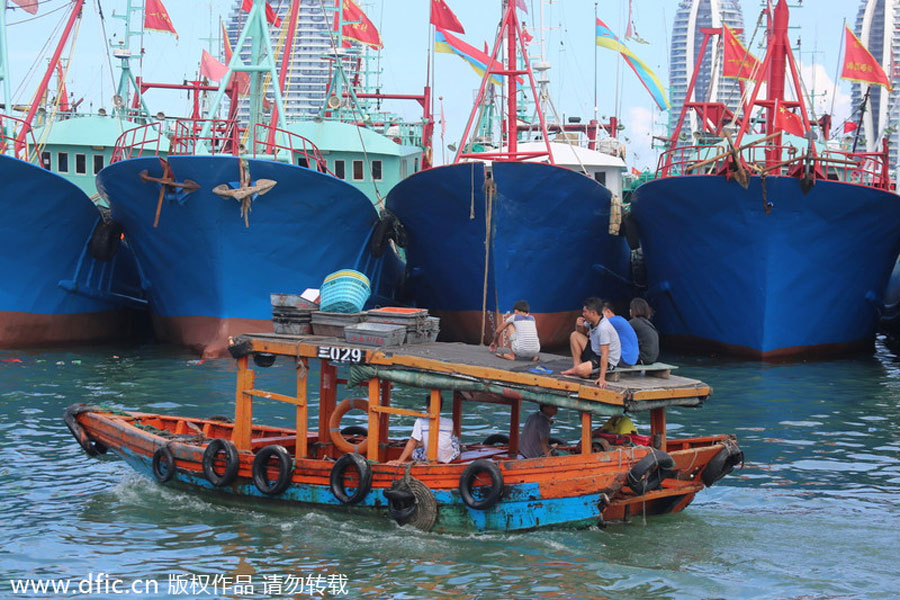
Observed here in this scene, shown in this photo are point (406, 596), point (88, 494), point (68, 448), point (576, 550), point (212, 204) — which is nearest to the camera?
point (406, 596)

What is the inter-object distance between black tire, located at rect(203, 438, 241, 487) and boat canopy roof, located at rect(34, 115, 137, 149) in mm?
21735

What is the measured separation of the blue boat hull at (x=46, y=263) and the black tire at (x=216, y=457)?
43.2 feet

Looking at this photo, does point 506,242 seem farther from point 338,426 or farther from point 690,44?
point 690,44

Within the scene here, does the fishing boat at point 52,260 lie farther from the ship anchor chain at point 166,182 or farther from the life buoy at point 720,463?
the life buoy at point 720,463

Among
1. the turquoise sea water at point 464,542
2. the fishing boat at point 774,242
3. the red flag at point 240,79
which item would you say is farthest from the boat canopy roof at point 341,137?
the turquoise sea water at point 464,542

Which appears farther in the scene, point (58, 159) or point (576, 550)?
point (58, 159)

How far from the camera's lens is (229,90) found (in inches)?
1215

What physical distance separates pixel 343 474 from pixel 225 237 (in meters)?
12.2

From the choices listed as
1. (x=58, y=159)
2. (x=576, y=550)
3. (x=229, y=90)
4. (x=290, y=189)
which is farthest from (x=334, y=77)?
(x=576, y=550)

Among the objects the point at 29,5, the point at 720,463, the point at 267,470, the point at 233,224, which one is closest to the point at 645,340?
the point at 720,463

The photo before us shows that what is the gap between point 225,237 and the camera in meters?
22.2

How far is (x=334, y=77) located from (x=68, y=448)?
21056 millimetres

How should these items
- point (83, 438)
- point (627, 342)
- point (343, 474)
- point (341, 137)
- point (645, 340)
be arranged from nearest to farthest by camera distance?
point (627, 342), point (343, 474), point (645, 340), point (83, 438), point (341, 137)

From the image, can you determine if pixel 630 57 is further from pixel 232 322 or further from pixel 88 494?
pixel 88 494
